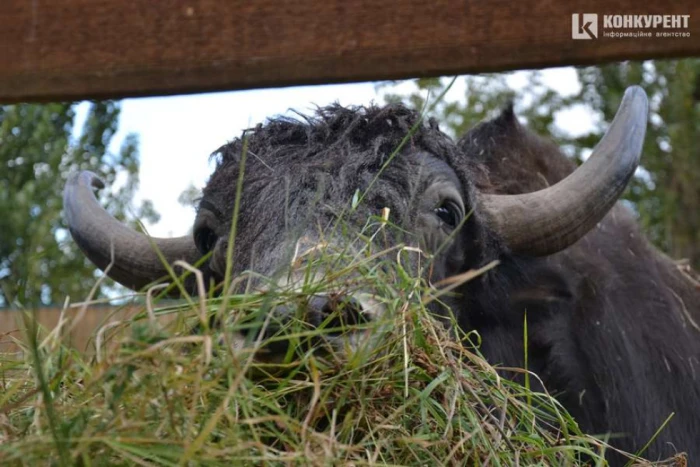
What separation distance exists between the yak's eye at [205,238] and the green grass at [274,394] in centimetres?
148

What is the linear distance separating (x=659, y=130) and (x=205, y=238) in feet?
47.5

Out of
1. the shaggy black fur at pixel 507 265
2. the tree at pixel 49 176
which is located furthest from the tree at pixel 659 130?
the shaggy black fur at pixel 507 265

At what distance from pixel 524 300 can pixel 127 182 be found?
339 inches

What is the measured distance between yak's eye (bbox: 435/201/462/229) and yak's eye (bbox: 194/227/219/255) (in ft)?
3.13

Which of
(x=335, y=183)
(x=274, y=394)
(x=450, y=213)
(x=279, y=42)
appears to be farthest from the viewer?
(x=450, y=213)

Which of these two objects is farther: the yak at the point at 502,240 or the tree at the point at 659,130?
the tree at the point at 659,130

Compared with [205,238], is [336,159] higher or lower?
higher

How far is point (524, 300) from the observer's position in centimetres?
390

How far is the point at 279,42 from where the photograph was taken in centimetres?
245

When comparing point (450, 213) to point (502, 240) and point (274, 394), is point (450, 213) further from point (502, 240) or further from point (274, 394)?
point (274, 394)

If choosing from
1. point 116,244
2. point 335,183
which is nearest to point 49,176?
point 116,244

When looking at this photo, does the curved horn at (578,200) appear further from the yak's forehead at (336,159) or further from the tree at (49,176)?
the tree at (49,176)

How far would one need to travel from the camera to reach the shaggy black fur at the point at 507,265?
10.6ft

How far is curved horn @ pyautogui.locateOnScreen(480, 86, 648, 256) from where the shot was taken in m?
3.64
